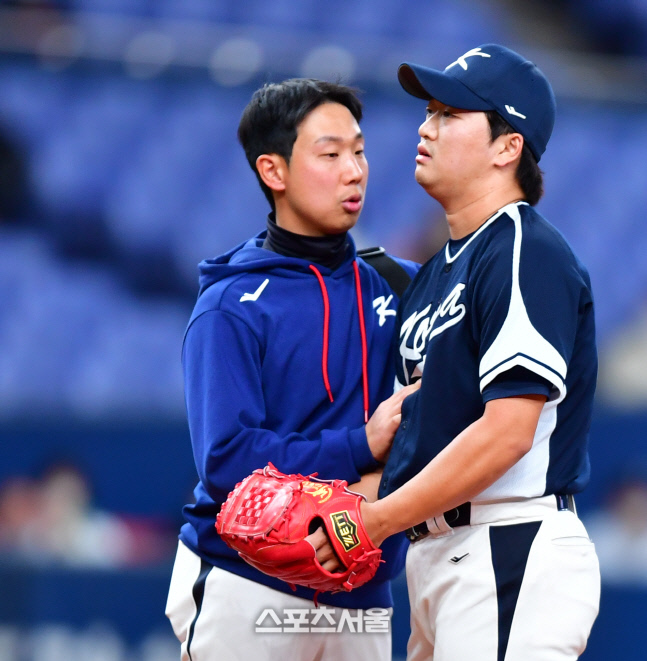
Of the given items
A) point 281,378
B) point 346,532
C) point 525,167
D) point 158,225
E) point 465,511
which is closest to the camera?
point 346,532

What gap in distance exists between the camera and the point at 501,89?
8.14 feet

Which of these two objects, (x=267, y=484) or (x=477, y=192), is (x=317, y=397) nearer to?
(x=267, y=484)

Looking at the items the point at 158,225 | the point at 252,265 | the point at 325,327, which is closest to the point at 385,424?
the point at 325,327

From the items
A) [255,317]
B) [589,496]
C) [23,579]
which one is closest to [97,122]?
[23,579]

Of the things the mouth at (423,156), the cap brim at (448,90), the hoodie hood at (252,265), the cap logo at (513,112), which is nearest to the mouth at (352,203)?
the hoodie hood at (252,265)

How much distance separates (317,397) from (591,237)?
5.46 metres

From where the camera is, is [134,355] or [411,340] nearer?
[411,340]

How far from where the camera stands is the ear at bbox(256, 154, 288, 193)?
293cm

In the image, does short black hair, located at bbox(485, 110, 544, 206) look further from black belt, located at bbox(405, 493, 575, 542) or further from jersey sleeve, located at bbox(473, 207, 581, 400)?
black belt, located at bbox(405, 493, 575, 542)

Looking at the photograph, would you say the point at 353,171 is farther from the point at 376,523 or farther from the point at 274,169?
the point at 376,523

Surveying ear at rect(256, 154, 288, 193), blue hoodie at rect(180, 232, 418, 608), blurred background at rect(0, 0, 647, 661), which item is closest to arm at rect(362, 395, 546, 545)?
blue hoodie at rect(180, 232, 418, 608)

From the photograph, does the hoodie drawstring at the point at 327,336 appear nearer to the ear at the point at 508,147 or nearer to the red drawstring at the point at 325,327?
the red drawstring at the point at 325,327

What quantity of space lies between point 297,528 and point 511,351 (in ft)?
2.08

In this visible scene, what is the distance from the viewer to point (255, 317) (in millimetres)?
2752
